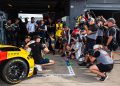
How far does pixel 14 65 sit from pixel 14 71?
0.54 ft

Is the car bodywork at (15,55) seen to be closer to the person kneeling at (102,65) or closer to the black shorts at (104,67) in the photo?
the person kneeling at (102,65)

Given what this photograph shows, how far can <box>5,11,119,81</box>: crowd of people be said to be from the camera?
8.45m

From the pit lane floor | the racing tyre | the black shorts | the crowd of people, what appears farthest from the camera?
the crowd of people

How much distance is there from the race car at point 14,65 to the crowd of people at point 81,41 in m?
1.02

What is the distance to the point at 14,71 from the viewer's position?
783cm

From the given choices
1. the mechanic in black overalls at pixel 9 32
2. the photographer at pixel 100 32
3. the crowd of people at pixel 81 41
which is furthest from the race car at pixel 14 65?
the mechanic in black overalls at pixel 9 32

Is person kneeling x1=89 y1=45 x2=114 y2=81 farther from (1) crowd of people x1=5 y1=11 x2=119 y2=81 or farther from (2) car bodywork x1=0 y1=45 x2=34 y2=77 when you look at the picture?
(2) car bodywork x1=0 y1=45 x2=34 y2=77

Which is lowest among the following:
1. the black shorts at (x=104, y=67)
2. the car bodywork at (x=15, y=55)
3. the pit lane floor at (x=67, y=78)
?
the pit lane floor at (x=67, y=78)

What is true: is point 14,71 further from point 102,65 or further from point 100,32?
point 100,32

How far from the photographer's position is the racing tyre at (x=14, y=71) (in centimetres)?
765

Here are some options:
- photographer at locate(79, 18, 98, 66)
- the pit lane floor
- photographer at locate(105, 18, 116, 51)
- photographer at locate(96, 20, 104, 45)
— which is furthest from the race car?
photographer at locate(96, 20, 104, 45)

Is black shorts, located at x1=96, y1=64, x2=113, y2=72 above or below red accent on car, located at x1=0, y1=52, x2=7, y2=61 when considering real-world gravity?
below

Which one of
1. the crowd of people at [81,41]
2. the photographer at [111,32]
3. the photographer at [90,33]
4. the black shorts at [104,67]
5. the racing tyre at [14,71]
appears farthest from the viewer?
the photographer at [90,33]

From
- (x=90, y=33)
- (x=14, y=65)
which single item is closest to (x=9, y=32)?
(x=90, y=33)
